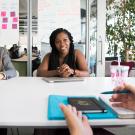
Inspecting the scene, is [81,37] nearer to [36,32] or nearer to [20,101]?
[36,32]

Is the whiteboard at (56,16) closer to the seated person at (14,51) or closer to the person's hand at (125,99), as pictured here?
the seated person at (14,51)

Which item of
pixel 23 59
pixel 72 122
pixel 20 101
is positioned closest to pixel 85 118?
pixel 72 122

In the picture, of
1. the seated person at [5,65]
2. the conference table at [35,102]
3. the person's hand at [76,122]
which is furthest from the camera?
the seated person at [5,65]

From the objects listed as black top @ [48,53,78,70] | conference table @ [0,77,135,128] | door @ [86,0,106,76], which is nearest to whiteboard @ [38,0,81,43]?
door @ [86,0,106,76]

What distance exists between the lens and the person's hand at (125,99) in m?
1.24

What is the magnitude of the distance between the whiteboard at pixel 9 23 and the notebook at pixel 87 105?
3.09 meters

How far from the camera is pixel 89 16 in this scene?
4480 millimetres

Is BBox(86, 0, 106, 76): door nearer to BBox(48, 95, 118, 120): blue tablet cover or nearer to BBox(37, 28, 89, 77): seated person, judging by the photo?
BBox(37, 28, 89, 77): seated person

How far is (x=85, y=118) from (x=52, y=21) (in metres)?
3.44

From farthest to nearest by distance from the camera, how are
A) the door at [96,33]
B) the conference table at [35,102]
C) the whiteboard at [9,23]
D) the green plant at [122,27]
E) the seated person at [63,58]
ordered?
the green plant at [122,27] < the door at [96,33] < the whiteboard at [9,23] < the seated person at [63,58] < the conference table at [35,102]

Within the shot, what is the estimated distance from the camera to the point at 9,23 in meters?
4.30

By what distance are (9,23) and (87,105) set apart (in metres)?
3.31

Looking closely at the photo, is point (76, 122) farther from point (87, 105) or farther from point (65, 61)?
point (65, 61)

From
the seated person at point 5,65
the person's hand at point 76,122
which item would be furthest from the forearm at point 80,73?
the person's hand at point 76,122
